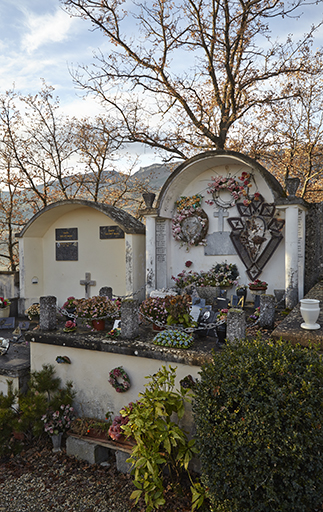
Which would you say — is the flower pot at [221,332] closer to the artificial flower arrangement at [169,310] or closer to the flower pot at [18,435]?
the artificial flower arrangement at [169,310]

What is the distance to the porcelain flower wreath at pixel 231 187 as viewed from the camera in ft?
29.3

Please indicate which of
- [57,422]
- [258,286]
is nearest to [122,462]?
[57,422]

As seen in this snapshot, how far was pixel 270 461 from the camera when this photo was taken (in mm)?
2961

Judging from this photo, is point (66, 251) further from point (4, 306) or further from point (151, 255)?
point (151, 255)

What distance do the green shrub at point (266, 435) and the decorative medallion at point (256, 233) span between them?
5.69 m

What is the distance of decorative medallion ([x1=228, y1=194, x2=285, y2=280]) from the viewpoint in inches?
342

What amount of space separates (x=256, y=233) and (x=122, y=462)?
6.33 meters

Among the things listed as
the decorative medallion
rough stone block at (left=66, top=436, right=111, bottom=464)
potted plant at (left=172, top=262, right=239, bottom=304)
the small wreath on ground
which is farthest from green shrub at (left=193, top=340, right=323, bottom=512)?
the decorative medallion

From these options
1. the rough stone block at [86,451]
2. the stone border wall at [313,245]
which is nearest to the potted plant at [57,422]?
the rough stone block at [86,451]

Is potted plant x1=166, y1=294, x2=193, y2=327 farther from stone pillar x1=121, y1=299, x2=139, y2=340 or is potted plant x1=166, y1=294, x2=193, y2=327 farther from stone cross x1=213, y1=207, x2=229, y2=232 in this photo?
stone cross x1=213, y1=207, x2=229, y2=232

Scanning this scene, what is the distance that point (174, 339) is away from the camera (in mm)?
4855

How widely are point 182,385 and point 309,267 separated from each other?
538cm

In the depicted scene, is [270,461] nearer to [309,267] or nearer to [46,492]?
[46,492]

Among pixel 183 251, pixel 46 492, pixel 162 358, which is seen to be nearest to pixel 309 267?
pixel 183 251
